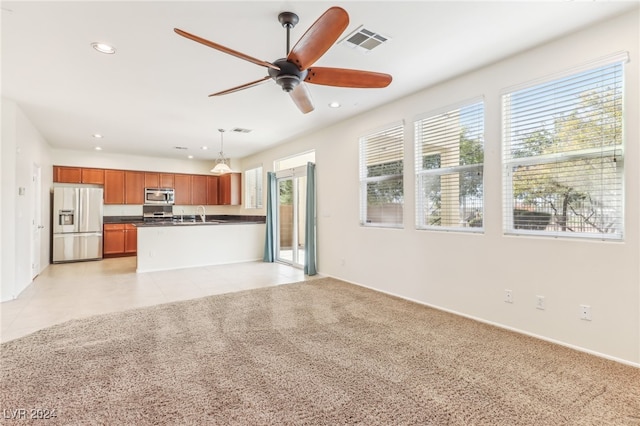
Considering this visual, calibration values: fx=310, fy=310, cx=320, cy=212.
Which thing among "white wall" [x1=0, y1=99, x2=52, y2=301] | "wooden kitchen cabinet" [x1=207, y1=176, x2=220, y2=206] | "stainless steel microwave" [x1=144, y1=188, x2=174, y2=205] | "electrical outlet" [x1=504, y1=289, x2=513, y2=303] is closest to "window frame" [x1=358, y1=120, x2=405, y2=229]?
"electrical outlet" [x1=504, y1=289, x2=513, y2=303]

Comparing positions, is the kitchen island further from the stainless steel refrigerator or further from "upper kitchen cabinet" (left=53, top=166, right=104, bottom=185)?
"upper kitchen cabinet" (left=53, top=166, right=104, bottom=185)

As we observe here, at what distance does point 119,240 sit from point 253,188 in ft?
12.3

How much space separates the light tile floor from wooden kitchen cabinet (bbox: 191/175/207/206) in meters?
2.73

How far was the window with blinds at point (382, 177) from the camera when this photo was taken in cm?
450

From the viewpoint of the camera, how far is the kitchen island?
244 inches

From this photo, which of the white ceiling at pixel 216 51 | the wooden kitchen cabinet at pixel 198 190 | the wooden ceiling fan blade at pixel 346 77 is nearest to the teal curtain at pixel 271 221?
the white ceiling at pixel 216 51

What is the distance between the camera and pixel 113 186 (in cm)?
825

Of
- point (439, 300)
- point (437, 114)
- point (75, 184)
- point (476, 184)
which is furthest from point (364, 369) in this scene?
point (75, 184)

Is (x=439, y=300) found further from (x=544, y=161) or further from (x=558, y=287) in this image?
(x=544, y=161)

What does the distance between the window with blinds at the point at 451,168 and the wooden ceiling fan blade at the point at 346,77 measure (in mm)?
1571

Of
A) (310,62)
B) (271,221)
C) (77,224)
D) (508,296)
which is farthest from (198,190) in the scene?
(508,296)

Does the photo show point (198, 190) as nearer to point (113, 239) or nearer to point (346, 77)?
point (113, 239)

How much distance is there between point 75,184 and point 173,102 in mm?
5620

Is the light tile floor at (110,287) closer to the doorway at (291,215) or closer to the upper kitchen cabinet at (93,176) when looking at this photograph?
the doorway at (291,215)
